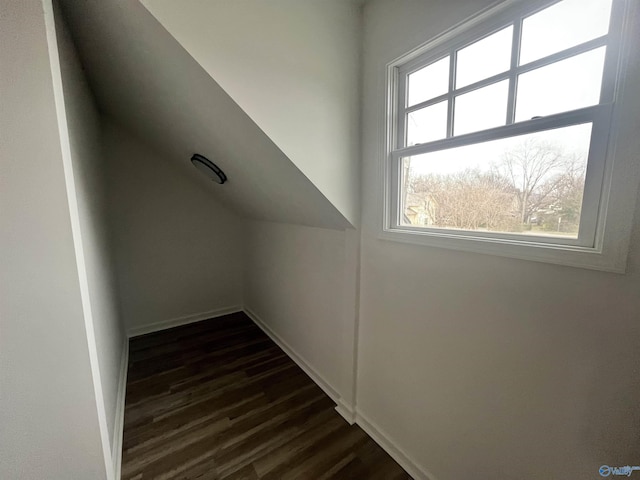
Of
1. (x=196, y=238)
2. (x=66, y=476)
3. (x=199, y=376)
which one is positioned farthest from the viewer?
(x=196, y=238)

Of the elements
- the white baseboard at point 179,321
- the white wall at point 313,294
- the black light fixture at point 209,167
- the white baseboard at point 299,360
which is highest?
the black light fixture at point 209,167

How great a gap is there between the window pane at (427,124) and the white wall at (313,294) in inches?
26.4

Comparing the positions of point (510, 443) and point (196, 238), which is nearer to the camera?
point (510, 443)

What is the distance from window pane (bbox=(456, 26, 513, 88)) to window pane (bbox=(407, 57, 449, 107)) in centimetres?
7

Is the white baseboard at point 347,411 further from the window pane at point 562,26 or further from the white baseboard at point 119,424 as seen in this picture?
the window pane at point 562,26

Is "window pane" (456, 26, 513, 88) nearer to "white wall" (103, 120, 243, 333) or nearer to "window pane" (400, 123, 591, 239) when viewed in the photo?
"window pane" (400, 123, 591, 239)

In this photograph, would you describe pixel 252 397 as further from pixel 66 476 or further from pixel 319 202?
pixel 319 202

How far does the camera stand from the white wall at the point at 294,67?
105 centimetres

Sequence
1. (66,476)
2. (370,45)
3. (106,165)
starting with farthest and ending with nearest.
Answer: (106,165)
(370,45)
(66,476)

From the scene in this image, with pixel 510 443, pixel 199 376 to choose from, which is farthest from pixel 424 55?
pixel 199 376

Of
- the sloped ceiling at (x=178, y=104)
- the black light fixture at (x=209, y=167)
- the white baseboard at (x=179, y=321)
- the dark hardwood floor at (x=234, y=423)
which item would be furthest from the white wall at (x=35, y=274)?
the white baseboard at (x=179, y=321)

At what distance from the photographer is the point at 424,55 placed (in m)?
1.26

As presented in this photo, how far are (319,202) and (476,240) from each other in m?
0.86

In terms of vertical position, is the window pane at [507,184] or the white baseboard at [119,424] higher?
the window pane at [507,184]
